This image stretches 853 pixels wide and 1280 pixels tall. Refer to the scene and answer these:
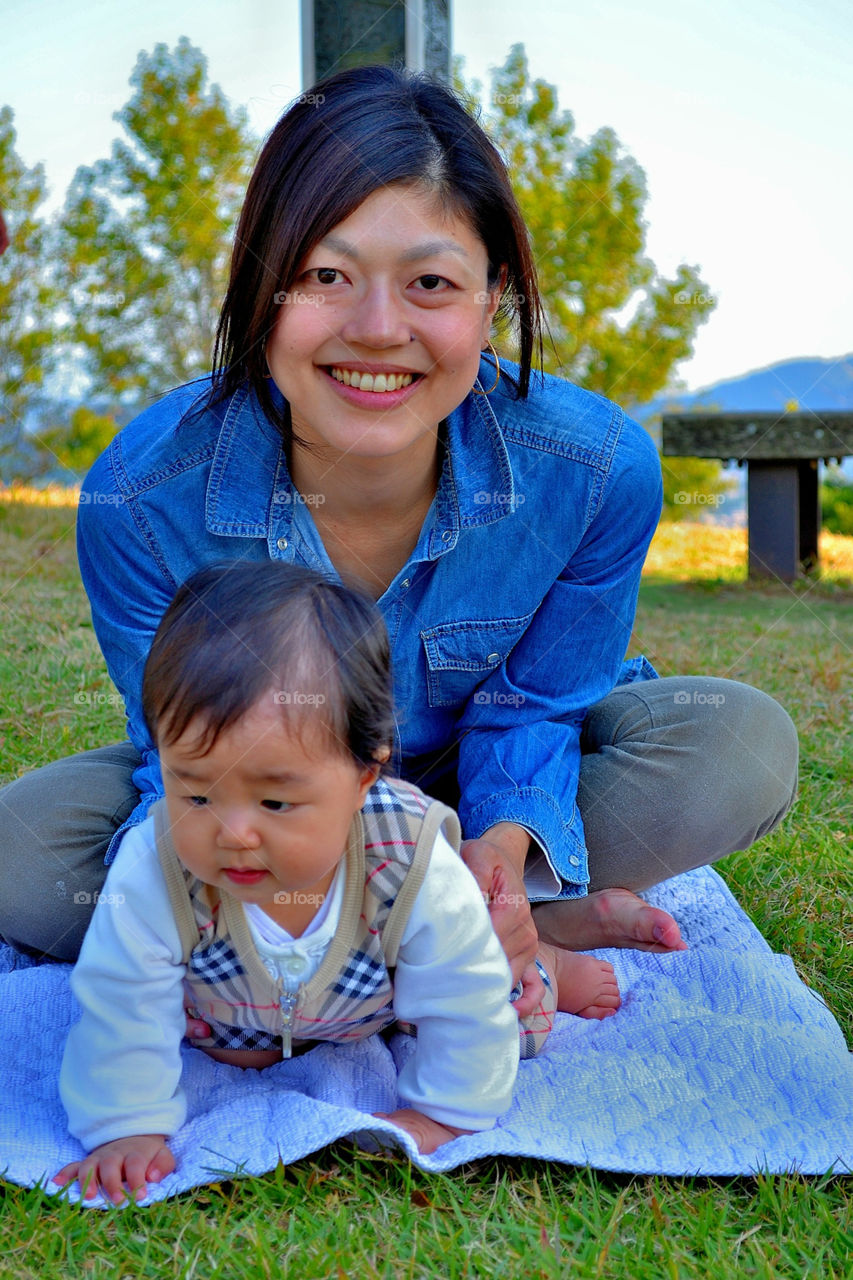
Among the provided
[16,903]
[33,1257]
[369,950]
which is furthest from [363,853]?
[16,903]

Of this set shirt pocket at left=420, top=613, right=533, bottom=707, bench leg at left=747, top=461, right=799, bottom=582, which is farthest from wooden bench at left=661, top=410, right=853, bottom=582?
shirt pocket at left=420, top=613, right=533, bottom=707

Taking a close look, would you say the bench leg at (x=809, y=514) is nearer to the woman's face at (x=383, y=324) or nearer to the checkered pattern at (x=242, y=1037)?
the woman's face at (x=383, y=324)

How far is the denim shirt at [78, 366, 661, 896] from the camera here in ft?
6.19

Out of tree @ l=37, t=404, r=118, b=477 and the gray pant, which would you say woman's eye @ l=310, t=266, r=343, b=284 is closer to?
the gray pant

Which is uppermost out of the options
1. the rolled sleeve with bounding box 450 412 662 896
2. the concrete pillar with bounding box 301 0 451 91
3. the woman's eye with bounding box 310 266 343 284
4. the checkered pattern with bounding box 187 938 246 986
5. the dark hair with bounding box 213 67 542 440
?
the concrete pillar with bounding box 301 0 451 91

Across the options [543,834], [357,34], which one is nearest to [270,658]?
[543,834]

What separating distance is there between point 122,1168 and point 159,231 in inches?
278

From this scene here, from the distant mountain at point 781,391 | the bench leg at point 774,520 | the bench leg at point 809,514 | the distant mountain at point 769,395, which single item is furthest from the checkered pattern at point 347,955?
the bench leg at point 809,514

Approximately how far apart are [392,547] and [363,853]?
61cm

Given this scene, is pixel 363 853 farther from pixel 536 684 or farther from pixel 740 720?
pixel 740 720

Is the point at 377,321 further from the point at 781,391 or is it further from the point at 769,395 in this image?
the point at 769,395

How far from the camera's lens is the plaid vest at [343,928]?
1.50 metres

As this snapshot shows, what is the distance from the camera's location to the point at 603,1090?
1622 mm

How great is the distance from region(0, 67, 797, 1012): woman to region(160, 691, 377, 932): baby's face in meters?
0.40
